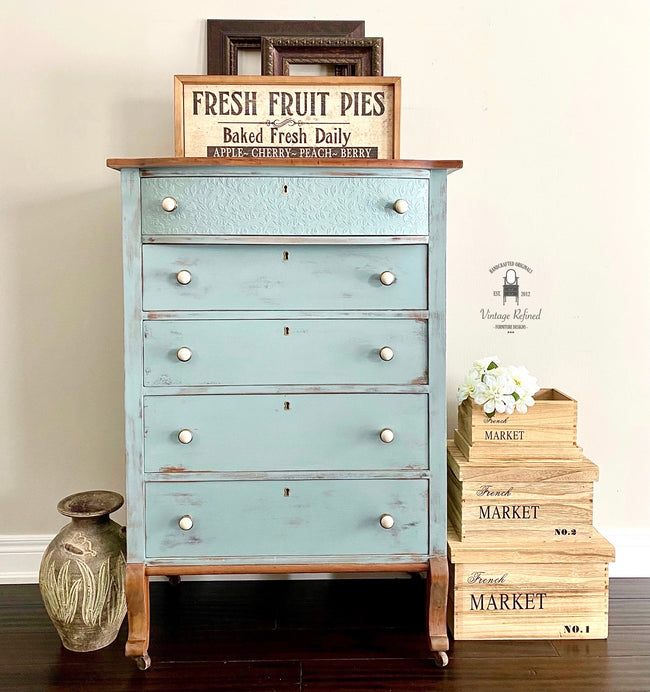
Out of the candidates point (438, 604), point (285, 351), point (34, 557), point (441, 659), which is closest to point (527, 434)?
point (438, 604)

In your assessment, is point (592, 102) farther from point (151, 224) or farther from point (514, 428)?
point (151, 224)

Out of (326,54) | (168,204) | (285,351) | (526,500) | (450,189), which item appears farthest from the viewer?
(450,189)

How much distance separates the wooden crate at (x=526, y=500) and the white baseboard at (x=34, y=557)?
0.52 metres

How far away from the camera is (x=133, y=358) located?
6.36 feet

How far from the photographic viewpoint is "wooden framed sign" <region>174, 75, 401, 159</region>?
6.92ft

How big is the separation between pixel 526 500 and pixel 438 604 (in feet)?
1.35

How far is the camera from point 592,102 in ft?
8.10

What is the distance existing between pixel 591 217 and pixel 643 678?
1.43m

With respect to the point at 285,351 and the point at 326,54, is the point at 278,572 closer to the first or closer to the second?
the point at 285,351

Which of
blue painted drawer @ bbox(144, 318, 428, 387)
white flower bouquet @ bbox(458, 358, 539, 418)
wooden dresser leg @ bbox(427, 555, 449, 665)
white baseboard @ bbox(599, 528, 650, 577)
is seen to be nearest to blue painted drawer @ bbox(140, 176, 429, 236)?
blue painted drawer @ bbox(144, 318, 428, 387)

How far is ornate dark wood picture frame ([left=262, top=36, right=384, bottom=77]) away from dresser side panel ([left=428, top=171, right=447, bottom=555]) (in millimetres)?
639

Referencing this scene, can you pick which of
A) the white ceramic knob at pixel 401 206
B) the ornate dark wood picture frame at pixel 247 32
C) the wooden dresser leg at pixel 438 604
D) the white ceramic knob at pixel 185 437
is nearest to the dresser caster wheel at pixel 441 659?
the wooden dresser leg at pixel 438 604

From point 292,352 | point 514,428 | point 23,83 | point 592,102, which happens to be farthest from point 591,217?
point 23,83

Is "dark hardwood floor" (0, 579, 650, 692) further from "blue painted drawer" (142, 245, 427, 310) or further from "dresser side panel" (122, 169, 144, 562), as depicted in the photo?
"blue painted drawer" (142, 245, 427, 310)
